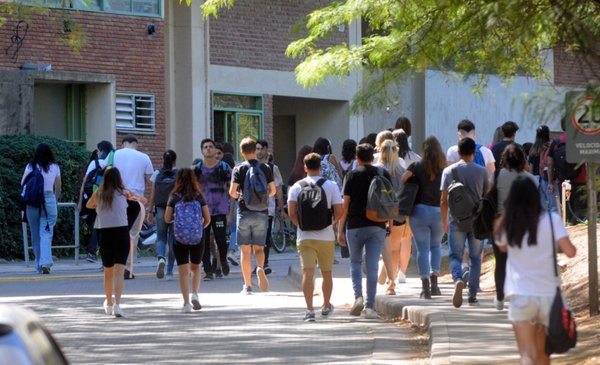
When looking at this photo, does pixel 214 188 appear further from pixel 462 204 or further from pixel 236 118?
pixel 236 118

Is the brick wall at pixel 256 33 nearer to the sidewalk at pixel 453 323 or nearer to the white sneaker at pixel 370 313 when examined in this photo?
the sidewalk at pixel 453 323

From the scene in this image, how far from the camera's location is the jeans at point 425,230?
1559cm

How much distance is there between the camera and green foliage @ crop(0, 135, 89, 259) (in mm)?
24453

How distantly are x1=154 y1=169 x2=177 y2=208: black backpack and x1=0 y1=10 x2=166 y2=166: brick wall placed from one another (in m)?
7.92

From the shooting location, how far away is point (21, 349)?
4.41 meters

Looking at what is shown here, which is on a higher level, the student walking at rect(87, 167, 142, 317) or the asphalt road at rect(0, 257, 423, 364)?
the student walking at rect(87, 167, 142, 317)

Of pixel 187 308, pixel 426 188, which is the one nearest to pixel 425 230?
pixel 426 188

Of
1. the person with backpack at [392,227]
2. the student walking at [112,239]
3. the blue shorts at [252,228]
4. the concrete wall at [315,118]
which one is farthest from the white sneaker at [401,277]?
the concrete wall at [315,118]

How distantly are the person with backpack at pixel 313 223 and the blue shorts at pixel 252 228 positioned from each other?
Result: 2.94 meters

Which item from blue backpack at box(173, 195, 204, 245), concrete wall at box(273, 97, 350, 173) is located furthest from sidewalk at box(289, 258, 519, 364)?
concrete wall at box(273, 97, 350, 173)

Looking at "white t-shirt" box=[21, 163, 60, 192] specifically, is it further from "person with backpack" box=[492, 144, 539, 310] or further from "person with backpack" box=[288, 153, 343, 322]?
"person with backpack" box=[492, 144, 539, 310]

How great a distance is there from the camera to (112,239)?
596 inches

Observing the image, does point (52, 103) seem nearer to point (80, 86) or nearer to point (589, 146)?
point (80, 86)

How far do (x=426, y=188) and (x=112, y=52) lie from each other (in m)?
15.5
